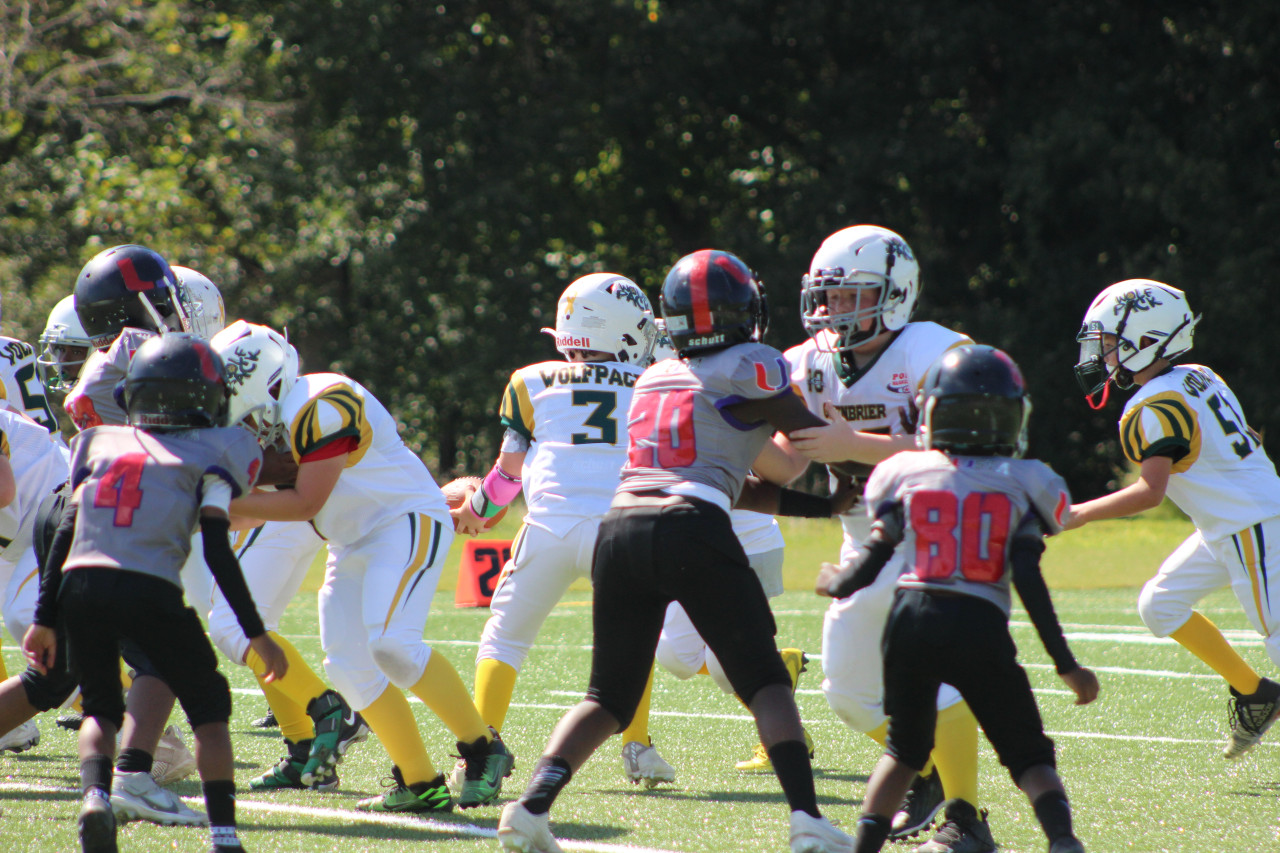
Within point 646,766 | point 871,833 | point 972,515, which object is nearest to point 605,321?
point 646,766

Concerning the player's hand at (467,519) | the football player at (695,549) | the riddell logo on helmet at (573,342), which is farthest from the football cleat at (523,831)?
the riddell logo on helmet at (573,342)

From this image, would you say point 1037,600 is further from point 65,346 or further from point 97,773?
point 65,346

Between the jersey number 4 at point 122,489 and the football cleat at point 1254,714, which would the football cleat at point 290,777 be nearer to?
the jersey number 4 at point 122,489

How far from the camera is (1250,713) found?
5.43 meters

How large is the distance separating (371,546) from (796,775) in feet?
5.75

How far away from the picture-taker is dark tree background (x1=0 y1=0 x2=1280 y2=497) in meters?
20.8

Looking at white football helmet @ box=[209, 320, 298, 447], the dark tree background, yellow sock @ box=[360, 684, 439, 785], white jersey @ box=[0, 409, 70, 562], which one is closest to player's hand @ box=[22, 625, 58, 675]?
white football helmet @ box=[209, 320, 298, 447]

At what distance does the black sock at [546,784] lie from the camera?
12.7 feet

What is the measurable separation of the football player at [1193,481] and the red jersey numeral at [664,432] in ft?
6.86

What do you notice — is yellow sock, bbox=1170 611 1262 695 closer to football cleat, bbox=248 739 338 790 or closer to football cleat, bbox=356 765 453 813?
football cleat, bbox=356 765 453 813

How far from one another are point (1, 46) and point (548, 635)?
55.7ft

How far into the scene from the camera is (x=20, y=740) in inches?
230

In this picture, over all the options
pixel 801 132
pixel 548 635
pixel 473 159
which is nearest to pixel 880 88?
pixel 801 132

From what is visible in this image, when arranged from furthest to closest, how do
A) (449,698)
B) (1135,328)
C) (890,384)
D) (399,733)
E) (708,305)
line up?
(1135,328)
(449,698)
(399,733)
(890,384)
(708,305)
